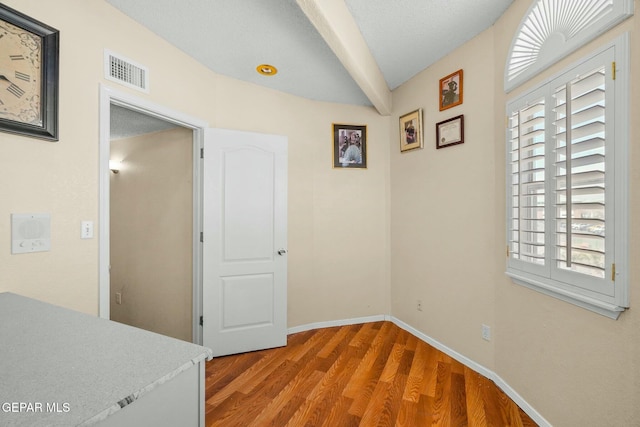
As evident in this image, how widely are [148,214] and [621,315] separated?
11.4 ft

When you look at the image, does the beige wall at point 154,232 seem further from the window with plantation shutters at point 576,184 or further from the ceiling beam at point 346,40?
the window with plantation shutters at point 576,184

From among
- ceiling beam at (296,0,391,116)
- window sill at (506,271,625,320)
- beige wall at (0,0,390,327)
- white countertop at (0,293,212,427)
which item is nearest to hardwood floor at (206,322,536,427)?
beige wall at (0,0,390,327)

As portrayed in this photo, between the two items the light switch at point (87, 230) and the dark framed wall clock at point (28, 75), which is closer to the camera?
the dark framed wall clock at point (28, 75)

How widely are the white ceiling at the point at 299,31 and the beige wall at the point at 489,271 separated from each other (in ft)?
0.75

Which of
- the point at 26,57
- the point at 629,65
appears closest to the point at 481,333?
the point at 629,65

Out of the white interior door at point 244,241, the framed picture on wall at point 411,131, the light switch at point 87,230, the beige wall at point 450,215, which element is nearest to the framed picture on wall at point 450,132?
the beige wall at point 450,215

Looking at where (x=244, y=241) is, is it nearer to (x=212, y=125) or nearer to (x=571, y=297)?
(x=212, y=125)

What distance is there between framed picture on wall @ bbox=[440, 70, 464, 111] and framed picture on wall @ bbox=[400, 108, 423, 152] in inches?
10.5

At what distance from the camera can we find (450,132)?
2.39 metres

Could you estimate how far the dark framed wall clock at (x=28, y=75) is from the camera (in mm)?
1239

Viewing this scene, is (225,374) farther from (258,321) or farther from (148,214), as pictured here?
(148,214)

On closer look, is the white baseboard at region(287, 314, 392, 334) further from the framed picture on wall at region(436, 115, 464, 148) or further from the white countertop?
the white countertop

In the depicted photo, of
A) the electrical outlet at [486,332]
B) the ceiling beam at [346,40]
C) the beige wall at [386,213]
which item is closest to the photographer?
the beige wall at [386,213]

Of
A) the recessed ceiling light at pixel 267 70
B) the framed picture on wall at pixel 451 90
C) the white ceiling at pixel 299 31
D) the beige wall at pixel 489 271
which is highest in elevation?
the white ceiling at pixel 299 31
